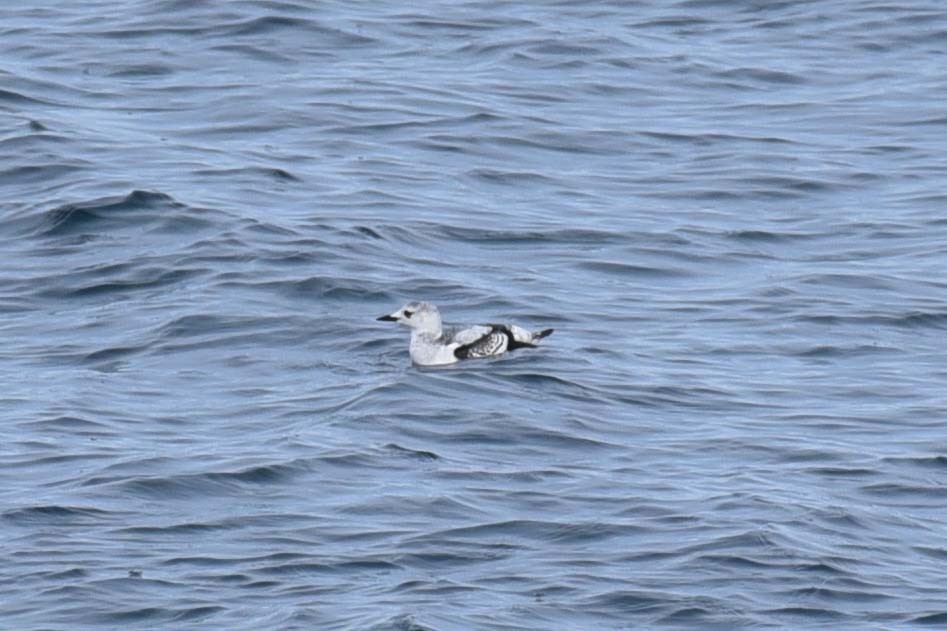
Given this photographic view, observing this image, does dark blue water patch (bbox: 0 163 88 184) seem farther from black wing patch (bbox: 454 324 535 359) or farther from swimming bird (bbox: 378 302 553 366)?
black wing patch (bbox: 454 324 535 359)

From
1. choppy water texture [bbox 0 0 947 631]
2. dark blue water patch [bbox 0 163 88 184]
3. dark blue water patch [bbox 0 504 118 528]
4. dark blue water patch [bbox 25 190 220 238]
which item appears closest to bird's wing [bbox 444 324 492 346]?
choppy water texture [bbox 0 0 947 631]

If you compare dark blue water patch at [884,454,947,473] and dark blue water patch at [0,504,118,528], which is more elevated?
dark blue water patch at [0,504,118,528]

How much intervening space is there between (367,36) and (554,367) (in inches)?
392

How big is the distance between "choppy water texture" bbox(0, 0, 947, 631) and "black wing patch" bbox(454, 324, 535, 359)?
9cm

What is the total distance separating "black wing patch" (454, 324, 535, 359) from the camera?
15.5 m

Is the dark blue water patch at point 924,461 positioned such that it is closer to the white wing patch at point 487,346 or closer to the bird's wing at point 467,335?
the white wing patch at point 487,346

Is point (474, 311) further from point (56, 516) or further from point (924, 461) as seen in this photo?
point (56, 516)

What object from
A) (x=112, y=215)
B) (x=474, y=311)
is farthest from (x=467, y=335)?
(x=112, y=215)

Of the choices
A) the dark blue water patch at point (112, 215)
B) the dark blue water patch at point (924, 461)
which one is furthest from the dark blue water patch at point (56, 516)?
the dark blue water patch at point (112, 215)

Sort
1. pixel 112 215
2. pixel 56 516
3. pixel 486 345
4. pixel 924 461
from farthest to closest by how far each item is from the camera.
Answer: pixel 112 215 → pixel 486 345 → pixel 924 461 → pixel 56 516

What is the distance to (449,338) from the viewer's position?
51.1 ft

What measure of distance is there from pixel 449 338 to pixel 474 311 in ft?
4.43

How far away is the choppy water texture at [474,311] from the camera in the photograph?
11.1 m

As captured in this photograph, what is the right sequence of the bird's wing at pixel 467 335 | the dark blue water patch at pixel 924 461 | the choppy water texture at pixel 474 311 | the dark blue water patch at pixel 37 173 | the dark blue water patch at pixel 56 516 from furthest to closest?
the dark blue water patch at pixel 37 173 < the bird's wing at pixel 467 335 < the dark blue water patch at pixel 924 461 < the dark blue water patch at pixel 56 516 < the choppy water texture at pixel 474 311
